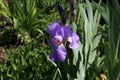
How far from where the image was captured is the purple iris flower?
195 centimetres

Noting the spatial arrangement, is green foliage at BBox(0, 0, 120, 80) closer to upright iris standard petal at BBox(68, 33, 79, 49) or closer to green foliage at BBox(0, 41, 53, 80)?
green foliage at BBox(0, 41, 53, 80)

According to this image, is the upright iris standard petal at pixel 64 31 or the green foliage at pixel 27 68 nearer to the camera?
the upright iris standard petal at pixel 64 31

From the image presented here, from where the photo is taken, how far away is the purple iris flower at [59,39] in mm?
1954

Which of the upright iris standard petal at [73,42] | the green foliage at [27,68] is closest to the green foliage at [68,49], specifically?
the green foliage at [27,68]

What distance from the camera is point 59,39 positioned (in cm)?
196

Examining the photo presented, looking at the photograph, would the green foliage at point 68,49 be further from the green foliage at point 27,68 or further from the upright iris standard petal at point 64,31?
the upright iris standard petal at point 64,31

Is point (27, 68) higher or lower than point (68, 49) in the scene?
lower

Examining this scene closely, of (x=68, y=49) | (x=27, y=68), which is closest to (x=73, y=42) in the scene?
(x=68, y=49)

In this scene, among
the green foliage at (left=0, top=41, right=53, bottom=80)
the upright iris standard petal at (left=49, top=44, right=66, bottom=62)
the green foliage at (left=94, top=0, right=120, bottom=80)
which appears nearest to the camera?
the upright iris standard petal at (left=49, top=44, right=66, bottom=62)

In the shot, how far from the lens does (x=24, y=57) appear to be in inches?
113

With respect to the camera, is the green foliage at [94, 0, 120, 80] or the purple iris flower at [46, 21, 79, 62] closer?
the purple iris flower at [46, 21, 79, 62]

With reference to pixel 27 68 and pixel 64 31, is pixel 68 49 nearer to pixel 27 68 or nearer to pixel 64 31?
pixel 64 31

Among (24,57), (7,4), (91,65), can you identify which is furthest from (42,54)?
(7,4)

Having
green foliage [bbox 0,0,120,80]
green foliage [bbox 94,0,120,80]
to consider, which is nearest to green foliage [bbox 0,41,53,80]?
green foliage [bbox 0,0,120,80]
